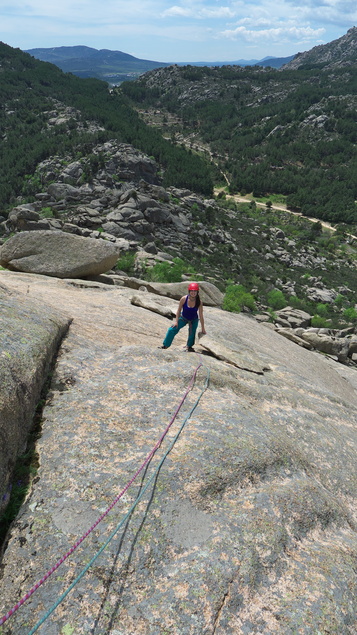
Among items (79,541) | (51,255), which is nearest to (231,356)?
(79,541)

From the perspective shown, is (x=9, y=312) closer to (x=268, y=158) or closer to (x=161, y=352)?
(x=161, y=352)

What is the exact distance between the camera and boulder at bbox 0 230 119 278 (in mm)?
19344

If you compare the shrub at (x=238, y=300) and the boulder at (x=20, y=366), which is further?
the shrub at (x=238, y=300)

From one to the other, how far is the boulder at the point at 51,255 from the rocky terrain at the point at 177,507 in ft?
32.2

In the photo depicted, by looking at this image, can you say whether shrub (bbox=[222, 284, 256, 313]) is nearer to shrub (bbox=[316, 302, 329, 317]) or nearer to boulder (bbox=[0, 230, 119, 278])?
boulder (bbox=[0, 230, 119, 278])

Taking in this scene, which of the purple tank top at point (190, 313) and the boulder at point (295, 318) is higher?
the purple tank top at point (190, 313)

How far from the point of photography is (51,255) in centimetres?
1953

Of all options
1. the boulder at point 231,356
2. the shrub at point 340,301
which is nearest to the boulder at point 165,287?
the boulder at point 231,356

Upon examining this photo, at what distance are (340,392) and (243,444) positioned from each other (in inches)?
455

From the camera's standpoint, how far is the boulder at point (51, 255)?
→ 1934 centimetres

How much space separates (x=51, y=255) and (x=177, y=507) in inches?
675

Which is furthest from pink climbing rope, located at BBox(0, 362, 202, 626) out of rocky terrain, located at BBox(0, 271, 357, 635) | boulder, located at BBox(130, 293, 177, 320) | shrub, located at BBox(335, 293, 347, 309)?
shrub, located at BBox(335, 293, 347, 309)

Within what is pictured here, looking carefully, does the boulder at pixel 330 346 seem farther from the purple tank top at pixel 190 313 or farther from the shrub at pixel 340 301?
the shrub at pixel 340 301

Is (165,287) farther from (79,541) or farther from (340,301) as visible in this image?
(340,301)
